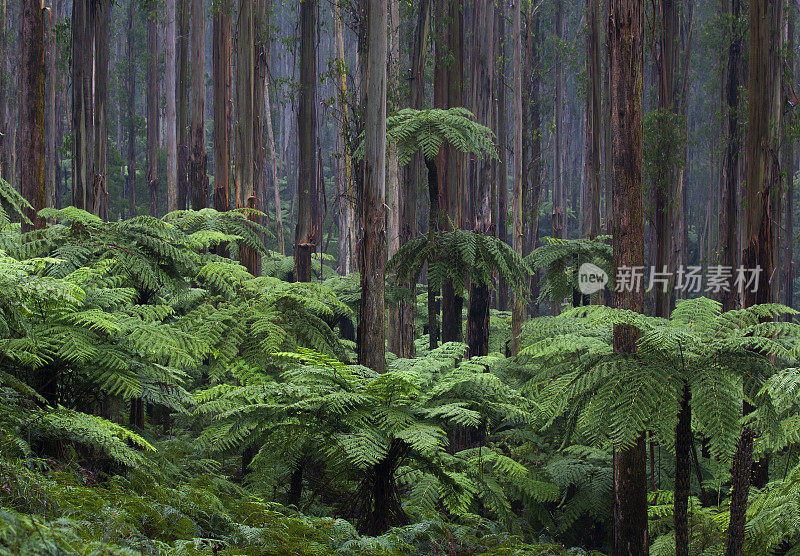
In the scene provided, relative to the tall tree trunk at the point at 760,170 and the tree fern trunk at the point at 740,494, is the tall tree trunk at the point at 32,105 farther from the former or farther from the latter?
the tall tree trunk at the point at 760,170

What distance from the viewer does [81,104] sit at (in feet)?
29.5

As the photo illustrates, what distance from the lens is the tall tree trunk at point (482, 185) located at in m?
9.07

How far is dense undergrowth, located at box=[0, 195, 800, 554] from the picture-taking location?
8.77 feet

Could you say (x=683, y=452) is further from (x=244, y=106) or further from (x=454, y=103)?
(x=244, y=106)

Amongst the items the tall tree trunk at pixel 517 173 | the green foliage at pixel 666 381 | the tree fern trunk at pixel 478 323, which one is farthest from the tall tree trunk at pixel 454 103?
the green foliage at pixel 666 381

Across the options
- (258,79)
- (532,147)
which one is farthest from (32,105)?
(532,147)

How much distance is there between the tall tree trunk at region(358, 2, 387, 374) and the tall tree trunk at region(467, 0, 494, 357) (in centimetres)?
122

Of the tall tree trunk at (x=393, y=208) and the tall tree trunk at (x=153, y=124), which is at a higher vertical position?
the tall tree trunk at (x=153, y=124)

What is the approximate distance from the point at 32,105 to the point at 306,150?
6695mm

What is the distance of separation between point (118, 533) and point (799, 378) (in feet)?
9.17

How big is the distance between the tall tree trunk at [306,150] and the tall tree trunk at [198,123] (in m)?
1.80

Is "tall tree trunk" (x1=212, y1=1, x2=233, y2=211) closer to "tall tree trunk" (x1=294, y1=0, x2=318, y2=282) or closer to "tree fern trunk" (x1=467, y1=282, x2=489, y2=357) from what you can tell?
"tall tree trunk" (x1=294, y1=0, x2=318, y2=282)

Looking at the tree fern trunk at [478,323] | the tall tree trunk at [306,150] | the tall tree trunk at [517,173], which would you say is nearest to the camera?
the tree fern trunk at [478,323]

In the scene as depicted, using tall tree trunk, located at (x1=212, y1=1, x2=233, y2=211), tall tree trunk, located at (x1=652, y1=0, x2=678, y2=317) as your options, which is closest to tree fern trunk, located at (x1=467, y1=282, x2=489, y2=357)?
tall tree trunk, located at (x1=212, y1=1, x2=233, y2=211)
